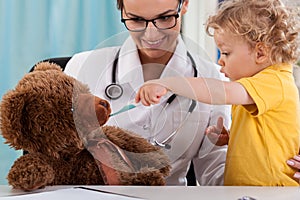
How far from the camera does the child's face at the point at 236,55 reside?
0.88m

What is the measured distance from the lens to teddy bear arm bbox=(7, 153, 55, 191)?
0.69m

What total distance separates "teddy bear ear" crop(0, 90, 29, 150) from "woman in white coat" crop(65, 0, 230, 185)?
11cm

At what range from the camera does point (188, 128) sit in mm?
790

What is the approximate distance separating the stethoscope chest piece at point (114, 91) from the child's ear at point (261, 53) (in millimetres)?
285

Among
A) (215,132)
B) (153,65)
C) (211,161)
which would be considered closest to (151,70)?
(153,65)

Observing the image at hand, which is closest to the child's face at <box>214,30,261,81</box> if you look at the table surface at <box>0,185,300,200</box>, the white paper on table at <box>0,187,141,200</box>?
the table surface at <box>0,185,300,200</box>

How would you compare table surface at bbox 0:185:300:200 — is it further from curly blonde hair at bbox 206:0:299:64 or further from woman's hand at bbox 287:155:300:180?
curly blonde hair at bbox 206:0:299:64

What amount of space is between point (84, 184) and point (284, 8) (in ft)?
1.61

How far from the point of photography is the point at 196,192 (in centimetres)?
71

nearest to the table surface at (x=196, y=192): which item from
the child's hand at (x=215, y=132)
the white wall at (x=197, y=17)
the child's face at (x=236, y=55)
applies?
the child's hand at (x=215, y=132)

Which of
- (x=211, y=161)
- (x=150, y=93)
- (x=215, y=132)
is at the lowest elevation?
(x=211, y=161)

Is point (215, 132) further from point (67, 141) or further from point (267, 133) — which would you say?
point (67, 141)

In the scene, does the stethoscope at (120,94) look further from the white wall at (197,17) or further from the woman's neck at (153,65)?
the white wall at (197,17)

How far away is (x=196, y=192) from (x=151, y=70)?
0.69ft
